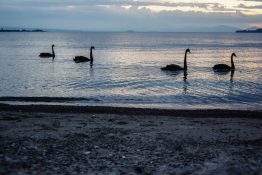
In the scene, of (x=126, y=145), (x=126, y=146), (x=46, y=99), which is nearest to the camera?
(x=126, y=146)

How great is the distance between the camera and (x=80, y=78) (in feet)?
119

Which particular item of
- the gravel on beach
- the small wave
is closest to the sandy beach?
the gravel on beach

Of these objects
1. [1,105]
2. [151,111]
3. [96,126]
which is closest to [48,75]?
[1,105]

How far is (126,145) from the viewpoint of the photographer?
1219 centimetres

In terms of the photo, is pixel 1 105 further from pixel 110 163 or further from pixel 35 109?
pixel 110 163

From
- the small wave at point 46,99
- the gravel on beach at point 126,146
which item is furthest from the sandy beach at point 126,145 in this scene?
the small wave at point 46,99

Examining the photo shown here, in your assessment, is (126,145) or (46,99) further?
(46,99)

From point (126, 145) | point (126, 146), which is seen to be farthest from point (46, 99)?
point (126, 146)

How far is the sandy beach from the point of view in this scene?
10.2 metres

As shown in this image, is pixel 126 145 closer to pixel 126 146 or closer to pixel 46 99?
pixel 126 146

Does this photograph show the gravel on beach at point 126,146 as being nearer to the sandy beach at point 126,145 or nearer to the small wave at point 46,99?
the sandy beach at point 126,145

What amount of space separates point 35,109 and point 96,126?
21.6 ft

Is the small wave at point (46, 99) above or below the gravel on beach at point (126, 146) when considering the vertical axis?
below

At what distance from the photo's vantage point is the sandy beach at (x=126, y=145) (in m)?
10.2
